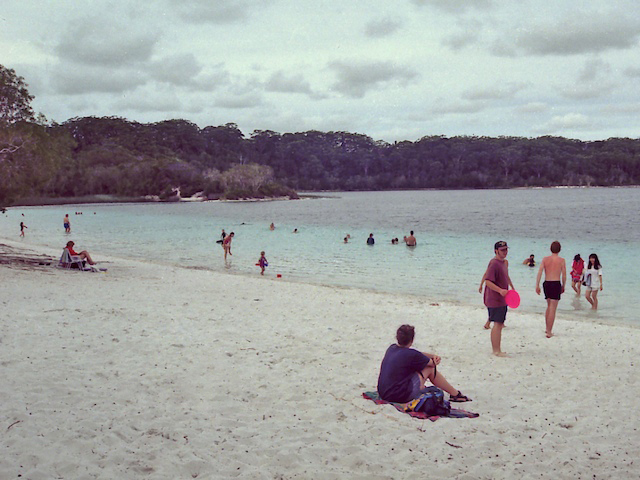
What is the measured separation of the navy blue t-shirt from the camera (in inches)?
247

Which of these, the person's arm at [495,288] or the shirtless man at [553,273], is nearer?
the person's arm at [495,288]

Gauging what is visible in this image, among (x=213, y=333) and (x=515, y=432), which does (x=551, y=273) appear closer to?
(x=515, y=432)

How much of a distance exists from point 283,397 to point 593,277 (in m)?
10.9

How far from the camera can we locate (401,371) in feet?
20.8

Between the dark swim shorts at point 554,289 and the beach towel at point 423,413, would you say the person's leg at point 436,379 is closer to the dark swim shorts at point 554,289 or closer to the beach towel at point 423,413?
the beach towel at point 423,413

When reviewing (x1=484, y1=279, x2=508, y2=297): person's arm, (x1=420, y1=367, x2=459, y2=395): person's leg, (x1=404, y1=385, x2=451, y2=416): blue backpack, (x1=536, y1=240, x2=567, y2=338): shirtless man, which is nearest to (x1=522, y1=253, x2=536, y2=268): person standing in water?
(x1=536, y1=240, x2=567, y2=338): shirtless man

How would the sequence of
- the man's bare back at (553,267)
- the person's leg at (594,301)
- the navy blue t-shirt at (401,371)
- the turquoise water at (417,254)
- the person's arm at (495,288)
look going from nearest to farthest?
the navy blue t-shirt at (401,371) → the person's arm at (495,288) → the man's bare back at (553,267) → the person's leg at (594,301) → the turquoise water at (417,254)

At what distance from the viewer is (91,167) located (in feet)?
447

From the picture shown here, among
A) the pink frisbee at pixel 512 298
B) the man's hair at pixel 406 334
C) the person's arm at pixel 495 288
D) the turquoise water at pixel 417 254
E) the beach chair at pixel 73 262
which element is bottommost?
the turquoise water at pixel 417 254

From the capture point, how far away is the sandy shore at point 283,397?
4.93m

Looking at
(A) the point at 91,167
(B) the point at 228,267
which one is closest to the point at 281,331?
(B) the point at 228,267

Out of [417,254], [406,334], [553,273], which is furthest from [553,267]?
[417,254]

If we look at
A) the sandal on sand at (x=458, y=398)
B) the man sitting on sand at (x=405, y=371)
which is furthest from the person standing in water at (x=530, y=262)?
the man sitting on sand at (x=405, y=371)

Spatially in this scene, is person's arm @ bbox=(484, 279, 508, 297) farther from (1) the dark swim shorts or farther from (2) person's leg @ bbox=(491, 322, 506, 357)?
(1) the dark swim shorts
